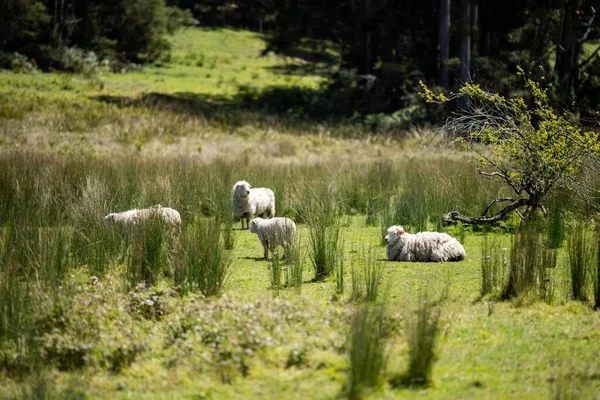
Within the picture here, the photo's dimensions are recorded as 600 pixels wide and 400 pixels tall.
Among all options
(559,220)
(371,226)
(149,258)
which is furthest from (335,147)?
(149,258)

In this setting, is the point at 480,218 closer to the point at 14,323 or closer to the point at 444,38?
the point at 14,323

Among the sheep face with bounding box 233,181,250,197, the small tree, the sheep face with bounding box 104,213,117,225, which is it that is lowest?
the sheep face with bounding box 104,213,117,225

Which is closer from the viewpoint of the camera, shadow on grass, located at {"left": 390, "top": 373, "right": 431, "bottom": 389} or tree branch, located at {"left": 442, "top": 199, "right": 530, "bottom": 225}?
shadow on grass, located at {"left": 390, "top": 373, "right": 431, "bottom": 389}

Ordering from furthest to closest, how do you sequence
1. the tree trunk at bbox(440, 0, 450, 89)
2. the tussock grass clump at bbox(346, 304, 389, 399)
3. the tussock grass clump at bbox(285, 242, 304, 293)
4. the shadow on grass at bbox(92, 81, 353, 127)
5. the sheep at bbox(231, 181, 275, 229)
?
the tree trunk at bbox(440, 0, 450, 89), the shadow on grass at bbox(92, 81, 353, 127), the sheep at bbox(231, 181, 275, 229), the tussock grass clump at bbox(285, 242, 304, 293), the tussock grass clump at bbox(346, 304, 389, 399)

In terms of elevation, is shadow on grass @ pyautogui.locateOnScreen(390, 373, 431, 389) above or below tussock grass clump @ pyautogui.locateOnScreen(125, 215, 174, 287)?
below

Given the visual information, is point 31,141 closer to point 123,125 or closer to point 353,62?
point 123,125

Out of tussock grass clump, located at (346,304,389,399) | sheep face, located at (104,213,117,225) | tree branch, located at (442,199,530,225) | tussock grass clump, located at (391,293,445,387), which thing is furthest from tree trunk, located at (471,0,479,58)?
tussock grass clump, located at (346,304,389,399)

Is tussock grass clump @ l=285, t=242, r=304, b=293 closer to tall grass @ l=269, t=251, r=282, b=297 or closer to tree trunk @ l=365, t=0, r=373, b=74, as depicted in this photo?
tall grass @ l=269, t=251, r=282, b=297

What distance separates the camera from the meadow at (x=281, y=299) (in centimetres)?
644

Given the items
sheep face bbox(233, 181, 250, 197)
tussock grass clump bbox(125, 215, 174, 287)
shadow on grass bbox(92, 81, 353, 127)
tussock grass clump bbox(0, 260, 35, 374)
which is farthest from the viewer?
shadow on grass bbox(92, 81, 353, 127)

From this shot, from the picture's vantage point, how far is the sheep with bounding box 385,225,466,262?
421 inches

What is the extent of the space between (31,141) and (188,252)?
14.4 meters

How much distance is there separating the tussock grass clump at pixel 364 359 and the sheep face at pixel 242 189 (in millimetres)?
6721

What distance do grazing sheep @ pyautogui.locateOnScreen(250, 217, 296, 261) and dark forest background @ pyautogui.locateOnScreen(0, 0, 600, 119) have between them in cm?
1716
